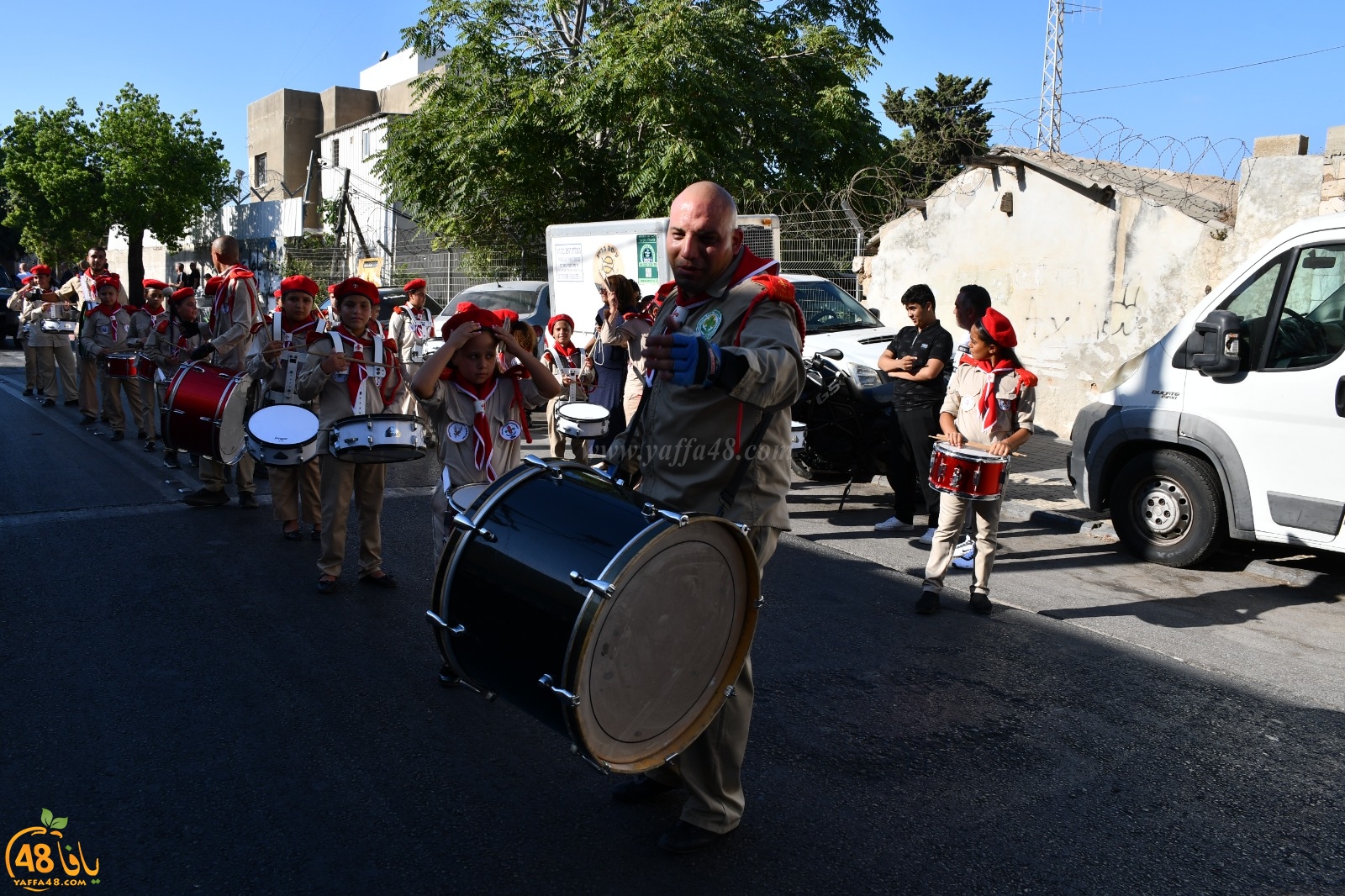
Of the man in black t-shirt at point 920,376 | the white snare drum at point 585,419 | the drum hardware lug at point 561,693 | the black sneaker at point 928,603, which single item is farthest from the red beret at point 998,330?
the drum hardware lug at point 561,693

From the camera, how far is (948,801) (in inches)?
155

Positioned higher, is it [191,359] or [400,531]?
[191,359]

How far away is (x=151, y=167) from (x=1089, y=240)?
39.6 m

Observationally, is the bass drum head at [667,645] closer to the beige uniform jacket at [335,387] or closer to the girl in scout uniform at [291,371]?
the beige uniform jacket at [335,387]

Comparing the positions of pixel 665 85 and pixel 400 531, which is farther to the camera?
pixel 665 85

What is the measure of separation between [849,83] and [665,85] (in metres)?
6.38

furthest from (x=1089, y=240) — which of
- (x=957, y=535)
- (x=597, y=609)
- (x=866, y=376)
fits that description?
(x=597, y=609)

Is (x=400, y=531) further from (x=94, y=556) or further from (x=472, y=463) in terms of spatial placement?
(x=472, y=463)

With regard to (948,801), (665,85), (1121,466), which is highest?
(665,85)

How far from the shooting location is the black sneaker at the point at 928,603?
20.8 ft

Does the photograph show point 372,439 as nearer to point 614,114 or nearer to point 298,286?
point 298,286

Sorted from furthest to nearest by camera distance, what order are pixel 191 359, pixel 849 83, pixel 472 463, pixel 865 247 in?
1. pixel 849 83
2. pixel 865 247
3. pixel 191 359
4. pixel 472 463

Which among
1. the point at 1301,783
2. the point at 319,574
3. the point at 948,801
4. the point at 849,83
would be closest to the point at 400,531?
the point at 319,574

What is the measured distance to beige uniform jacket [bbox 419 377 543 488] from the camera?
17.7ft
